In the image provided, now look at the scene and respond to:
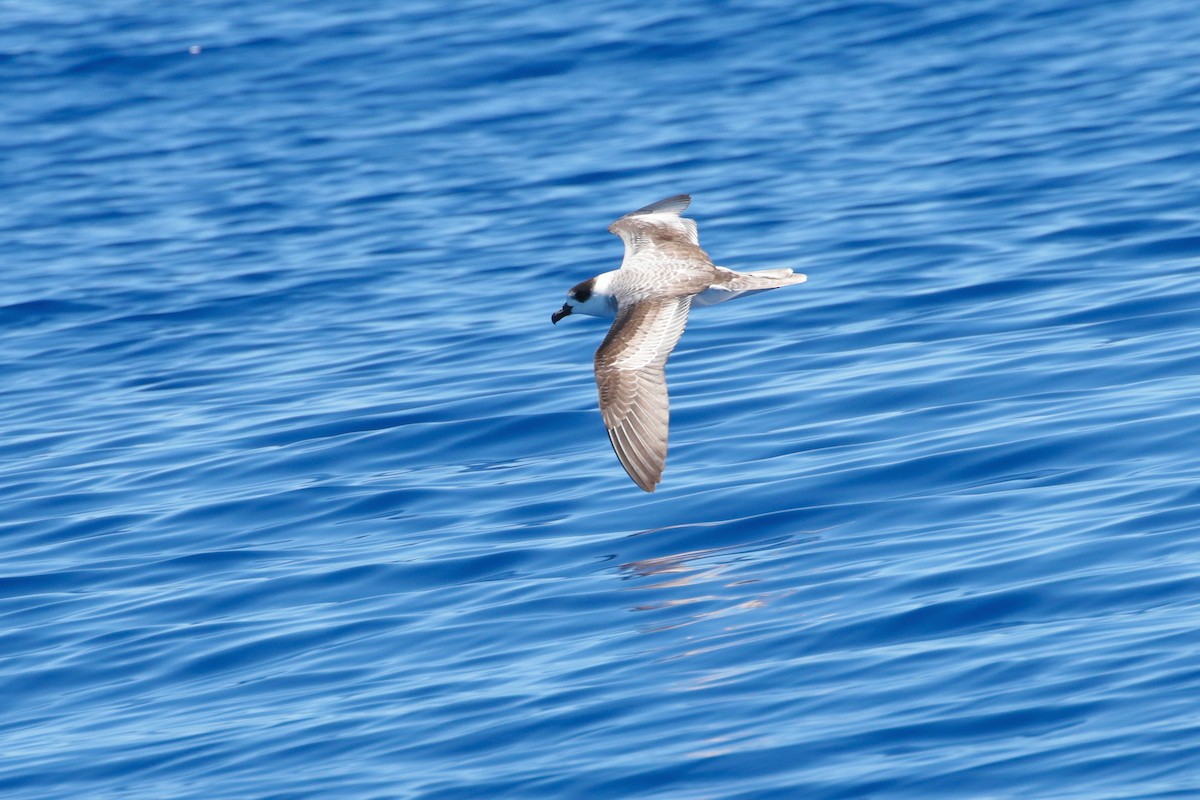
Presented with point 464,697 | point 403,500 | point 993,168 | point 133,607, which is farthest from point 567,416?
point 993,168

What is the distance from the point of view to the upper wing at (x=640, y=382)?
8695mm

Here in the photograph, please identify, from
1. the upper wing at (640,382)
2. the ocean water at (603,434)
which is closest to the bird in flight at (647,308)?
the upper wing at (640,382)

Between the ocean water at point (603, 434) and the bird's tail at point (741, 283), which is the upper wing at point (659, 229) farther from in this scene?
the ocean water at point (603, 434)

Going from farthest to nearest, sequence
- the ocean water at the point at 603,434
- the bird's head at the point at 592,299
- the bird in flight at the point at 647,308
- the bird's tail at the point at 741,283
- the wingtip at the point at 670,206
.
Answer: the wingtip at the point at 670,206 < the bird's head at the point at 592,299 < the bird's tail at the point at 741,283 < the bird in flight at the point at 647,308 < the ocean water at the point at 603,434

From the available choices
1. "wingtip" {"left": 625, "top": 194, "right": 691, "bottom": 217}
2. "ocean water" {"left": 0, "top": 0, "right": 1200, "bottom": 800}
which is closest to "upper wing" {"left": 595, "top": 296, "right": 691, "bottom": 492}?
"ocean water" {"left": 0, "top": 0, "right": 1200, "bottom": 800}

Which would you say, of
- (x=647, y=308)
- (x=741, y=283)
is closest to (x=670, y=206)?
(x=741, y=283)

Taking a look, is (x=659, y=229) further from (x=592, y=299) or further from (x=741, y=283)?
(x=741, y=283)

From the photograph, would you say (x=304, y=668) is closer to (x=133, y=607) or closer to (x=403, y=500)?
(x=133, y=607)

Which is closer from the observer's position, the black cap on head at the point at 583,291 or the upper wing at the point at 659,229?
the black cap on head at the point at 583,291

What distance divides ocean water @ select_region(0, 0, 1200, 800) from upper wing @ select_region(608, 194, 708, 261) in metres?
0.94

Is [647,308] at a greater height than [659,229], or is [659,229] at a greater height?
[659,229]

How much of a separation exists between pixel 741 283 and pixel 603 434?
1307 millimetres

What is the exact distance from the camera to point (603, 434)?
1055cm

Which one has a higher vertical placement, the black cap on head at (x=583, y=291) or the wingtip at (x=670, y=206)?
the wingtip at (x=670, y=206)
